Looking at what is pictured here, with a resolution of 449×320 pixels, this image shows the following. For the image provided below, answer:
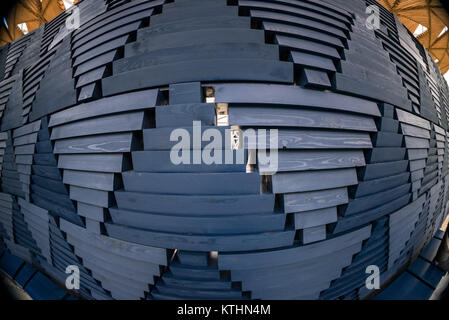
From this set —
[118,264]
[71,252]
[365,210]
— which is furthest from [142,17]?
[365,210]

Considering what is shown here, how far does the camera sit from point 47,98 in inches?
79.4

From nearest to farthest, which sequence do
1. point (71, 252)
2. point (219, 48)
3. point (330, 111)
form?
point (219, 48), point (330, 111), point (71, 252)

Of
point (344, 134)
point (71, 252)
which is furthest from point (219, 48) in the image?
point (71, 252)

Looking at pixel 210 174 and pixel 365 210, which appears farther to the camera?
pixel 365 210

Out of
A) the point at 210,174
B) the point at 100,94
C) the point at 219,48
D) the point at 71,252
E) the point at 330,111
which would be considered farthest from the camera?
the point at 71,252

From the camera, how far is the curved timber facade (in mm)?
1303

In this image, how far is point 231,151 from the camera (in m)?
1.24

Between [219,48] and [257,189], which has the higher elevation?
[219,48]

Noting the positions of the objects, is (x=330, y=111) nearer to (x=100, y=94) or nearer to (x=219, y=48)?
(x=219, y=48)

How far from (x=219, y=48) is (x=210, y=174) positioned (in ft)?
3.96

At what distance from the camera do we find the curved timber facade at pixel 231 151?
130 cm
